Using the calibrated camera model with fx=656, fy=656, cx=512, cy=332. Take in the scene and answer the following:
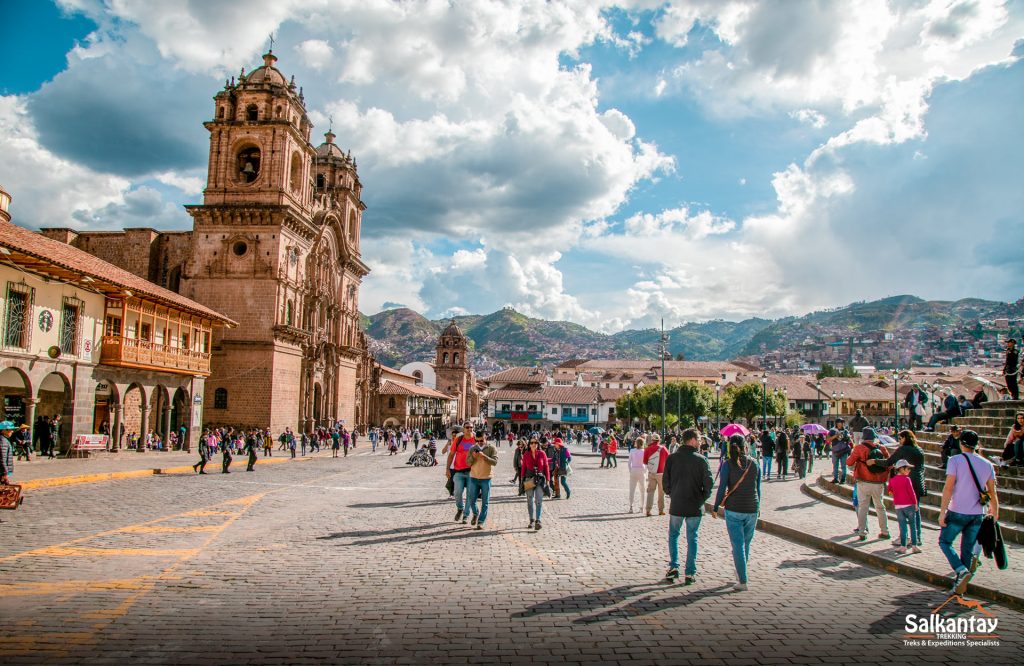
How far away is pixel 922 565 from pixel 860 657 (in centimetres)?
376

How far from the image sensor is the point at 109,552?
27.3 ft

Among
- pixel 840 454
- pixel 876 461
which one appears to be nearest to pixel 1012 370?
pixel 840 454

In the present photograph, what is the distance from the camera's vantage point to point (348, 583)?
6934 mm

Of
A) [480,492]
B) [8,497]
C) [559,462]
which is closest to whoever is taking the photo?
[8,497]

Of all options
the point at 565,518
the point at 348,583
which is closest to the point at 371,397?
the point at 565,518

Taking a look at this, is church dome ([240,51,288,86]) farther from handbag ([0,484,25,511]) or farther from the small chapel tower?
the small chapel tower

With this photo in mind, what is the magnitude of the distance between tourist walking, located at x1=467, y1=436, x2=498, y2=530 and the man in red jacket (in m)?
3.65

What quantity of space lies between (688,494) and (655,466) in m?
5.49

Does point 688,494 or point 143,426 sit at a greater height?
point 688,494

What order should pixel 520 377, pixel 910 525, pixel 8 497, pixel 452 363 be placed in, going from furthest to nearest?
pixel 520 377 → pixel 452 363 → pixel 8 497 → pixel 910 525

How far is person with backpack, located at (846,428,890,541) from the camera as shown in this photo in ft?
31.3

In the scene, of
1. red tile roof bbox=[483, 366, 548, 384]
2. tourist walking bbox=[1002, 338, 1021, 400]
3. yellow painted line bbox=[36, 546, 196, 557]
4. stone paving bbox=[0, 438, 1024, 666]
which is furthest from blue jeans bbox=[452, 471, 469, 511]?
red tile roof bbox=[483, 366, 548, 384]

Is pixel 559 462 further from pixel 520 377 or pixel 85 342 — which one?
pixel 520 377

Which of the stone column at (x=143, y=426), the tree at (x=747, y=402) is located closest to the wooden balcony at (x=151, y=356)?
the stone column at (x=143, y=426)
